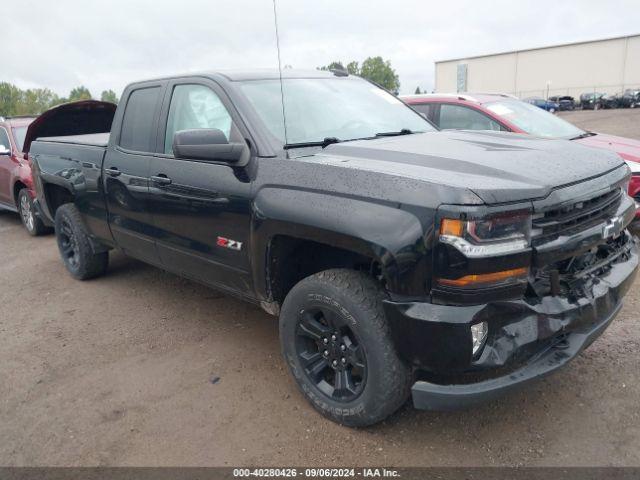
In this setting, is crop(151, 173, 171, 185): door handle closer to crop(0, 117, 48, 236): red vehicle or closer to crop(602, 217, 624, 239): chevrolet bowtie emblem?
crop(602, 217, 624, 239): chevrolet bowtie emblem

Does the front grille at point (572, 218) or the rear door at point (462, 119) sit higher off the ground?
the rear door at point (462, 119)

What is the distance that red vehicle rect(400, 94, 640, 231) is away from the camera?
5.79 meters

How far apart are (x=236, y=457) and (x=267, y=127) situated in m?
1.80

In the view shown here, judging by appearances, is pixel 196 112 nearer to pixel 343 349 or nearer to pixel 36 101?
pixel 343 349

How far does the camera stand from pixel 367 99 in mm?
3889

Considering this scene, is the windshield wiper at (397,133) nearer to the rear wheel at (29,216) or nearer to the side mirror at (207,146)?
the side mirror at (207,146)

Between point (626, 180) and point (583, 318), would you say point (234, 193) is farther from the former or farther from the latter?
point (626, 180)

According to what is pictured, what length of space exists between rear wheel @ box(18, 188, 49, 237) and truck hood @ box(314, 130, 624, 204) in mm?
6010

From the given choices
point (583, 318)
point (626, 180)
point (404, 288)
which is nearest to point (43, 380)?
point (404, 288)

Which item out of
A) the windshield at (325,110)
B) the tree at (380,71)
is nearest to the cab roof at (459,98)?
the windshield at (325,110)

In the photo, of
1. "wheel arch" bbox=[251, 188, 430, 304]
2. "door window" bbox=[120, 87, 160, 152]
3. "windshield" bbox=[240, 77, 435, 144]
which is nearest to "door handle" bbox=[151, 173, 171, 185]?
"door window" bbox=[120, 87, 160, 152]

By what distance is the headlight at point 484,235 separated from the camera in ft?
7.21

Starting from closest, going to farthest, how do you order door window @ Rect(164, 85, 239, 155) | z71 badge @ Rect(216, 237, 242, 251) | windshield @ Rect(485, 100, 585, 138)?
z71 badge @ Rect(216, 237, 242, 251) < door window @ Rect(164, 85, 239, 155) < windshield @ Rect(485, 100, 585, 138)

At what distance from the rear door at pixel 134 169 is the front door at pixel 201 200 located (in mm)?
122
